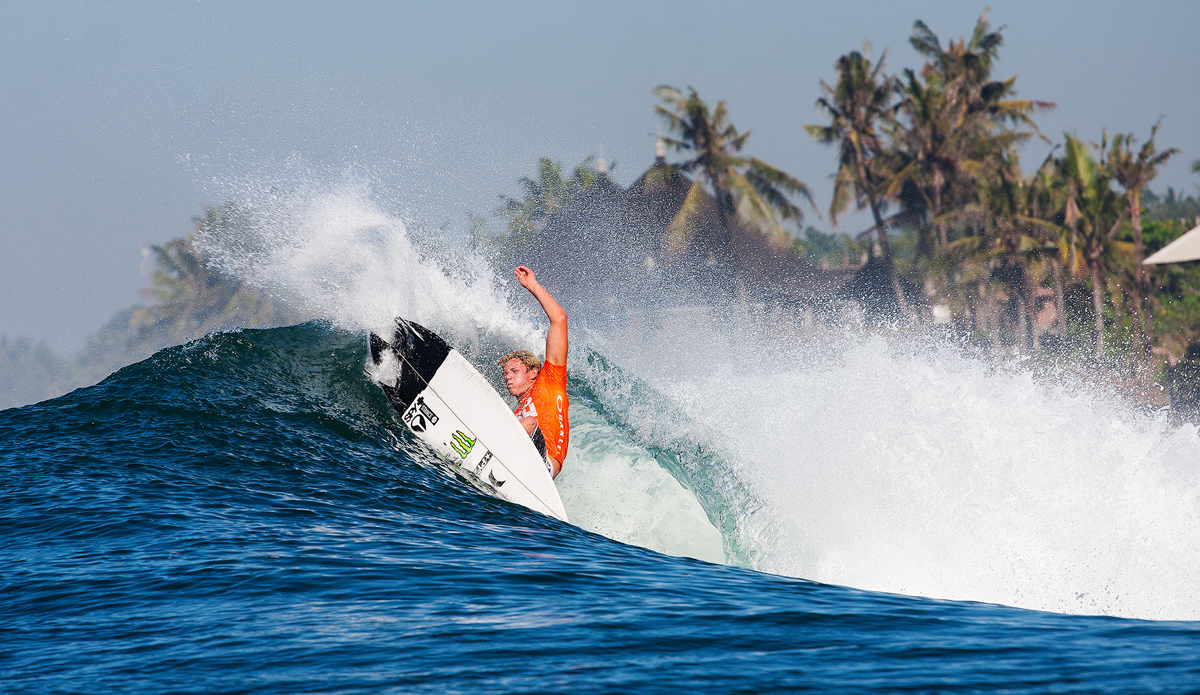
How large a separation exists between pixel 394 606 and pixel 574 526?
181 cm

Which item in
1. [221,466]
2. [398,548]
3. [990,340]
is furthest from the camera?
[990,340]

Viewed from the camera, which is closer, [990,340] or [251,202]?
[251,202]

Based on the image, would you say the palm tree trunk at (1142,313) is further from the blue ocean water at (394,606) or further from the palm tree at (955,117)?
the blue ocean water at (394,606)

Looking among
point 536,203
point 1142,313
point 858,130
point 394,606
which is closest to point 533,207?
point 536,203

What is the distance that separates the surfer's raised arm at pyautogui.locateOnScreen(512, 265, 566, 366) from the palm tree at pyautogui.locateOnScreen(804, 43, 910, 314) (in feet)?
112

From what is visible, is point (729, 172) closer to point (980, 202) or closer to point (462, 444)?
point (980, 202)

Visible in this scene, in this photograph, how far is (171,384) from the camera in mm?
6914

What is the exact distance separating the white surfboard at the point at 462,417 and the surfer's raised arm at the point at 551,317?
523mm

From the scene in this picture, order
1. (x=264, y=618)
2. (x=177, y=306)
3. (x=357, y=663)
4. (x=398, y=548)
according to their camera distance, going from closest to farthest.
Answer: (x=357, y=663), (x=264, y=618), (x=398, y=548), (x=177, y=306)

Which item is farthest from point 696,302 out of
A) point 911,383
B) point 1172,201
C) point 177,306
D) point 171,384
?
point 1172,201

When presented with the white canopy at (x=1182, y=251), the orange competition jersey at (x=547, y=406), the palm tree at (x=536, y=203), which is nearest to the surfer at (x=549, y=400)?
the orange competition jersey at (x=547, y=406)

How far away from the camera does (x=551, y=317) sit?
247 inches

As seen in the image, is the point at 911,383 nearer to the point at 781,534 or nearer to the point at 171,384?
the point at 781,534

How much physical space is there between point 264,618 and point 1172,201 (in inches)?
6113
